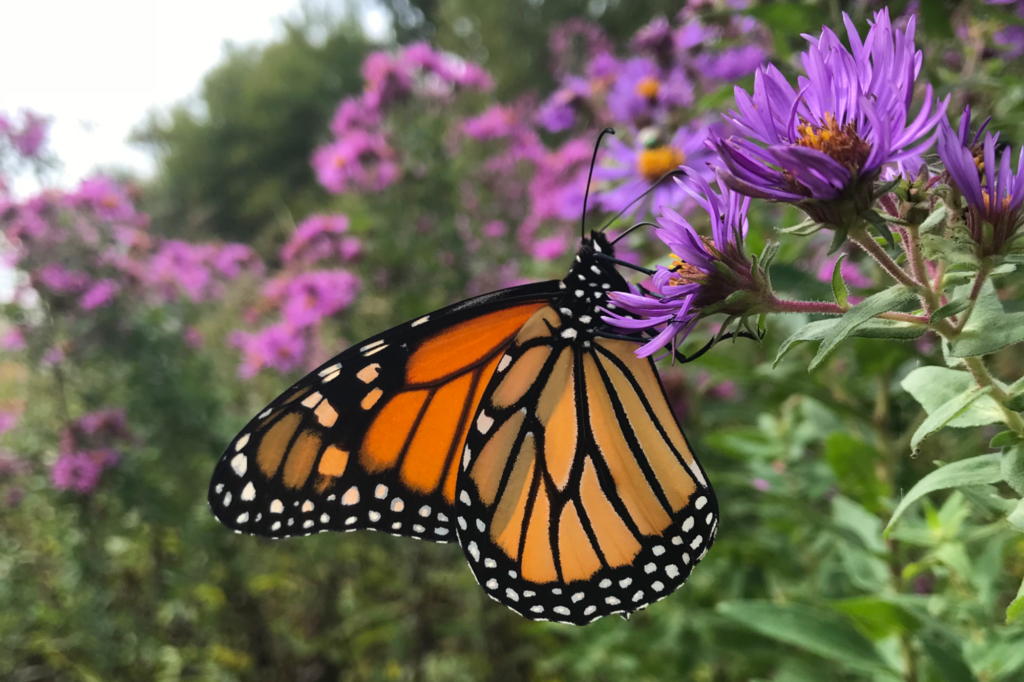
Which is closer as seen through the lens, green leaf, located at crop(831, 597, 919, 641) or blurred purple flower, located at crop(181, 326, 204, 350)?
green leaf, located at crop(831, 597, 919, 641)

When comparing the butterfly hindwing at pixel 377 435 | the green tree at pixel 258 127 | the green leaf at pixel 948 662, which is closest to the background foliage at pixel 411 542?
the green leaf at pixel 948 662

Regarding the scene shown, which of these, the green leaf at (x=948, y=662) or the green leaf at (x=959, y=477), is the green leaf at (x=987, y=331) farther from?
the green leaf at (x=948, y=662)

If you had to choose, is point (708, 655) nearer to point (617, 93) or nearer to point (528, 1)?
point (617, 93)

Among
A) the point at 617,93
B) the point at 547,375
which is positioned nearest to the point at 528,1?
the point at 617,93

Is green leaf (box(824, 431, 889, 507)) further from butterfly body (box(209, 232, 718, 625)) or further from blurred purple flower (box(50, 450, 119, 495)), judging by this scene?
blurred purple flower (box(50, 450, 119, 495))

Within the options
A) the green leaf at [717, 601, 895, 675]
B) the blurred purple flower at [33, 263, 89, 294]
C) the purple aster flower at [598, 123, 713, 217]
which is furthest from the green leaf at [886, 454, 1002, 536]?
the blurred purple flower at [33, 263, 89, 294]

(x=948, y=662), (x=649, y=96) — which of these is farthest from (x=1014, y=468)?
(x=649, y=96)
